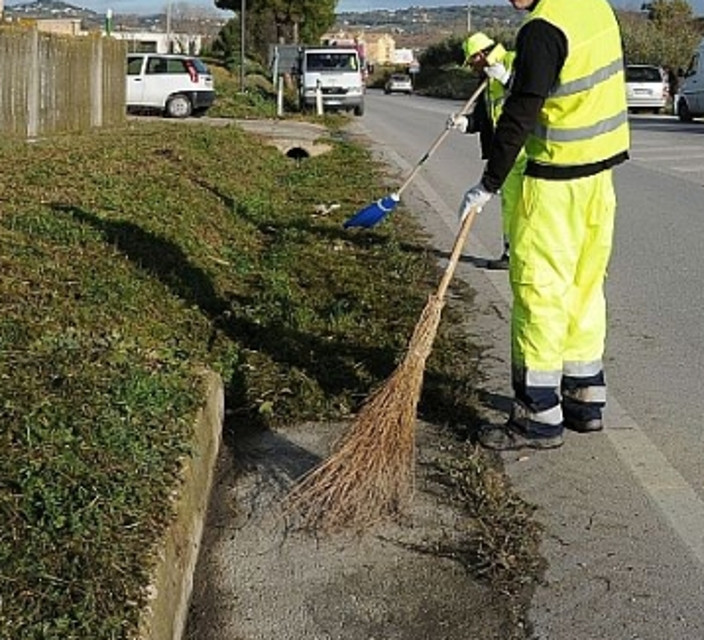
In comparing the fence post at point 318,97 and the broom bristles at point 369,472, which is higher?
the fence post at point 318,97

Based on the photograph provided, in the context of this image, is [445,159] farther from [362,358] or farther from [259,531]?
[259,531]

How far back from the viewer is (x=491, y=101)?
793cm

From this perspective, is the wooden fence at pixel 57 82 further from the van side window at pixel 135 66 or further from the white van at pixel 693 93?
the white van at pixel 693 93

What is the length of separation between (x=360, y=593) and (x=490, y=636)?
18.6 inches

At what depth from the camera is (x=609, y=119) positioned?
4.89 m

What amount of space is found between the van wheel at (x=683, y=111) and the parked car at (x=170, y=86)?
43.3 feet

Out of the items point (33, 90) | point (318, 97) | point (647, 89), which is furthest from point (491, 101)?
point (647, 89)

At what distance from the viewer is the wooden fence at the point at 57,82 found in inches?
671

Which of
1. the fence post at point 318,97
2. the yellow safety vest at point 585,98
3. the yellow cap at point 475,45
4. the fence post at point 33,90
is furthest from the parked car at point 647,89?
the yellow safety vest at point 585,98

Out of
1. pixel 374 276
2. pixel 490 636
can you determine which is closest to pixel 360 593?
pixel 490 636

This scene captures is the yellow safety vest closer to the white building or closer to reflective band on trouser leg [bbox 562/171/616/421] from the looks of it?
reflective band on trouser leg [bbox 562/171/616/421]

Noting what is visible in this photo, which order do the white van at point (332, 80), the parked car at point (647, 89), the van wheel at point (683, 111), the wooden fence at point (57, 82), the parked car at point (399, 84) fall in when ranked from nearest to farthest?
1. the wooden fence at point (57, 82)
2. the van wheel at point (683, 111)
3. the white van at point (332, 80)
4. the parked car at point (647, 89)
5. the parked car at point (399, 84)

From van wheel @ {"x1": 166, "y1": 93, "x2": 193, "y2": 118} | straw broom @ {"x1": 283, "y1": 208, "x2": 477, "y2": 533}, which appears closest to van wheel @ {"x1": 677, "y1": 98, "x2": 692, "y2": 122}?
van wheel @ {"x1": 166, "y1": 93, "x2": 193, "y2": 118}

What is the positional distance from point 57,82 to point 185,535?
16.6 m
